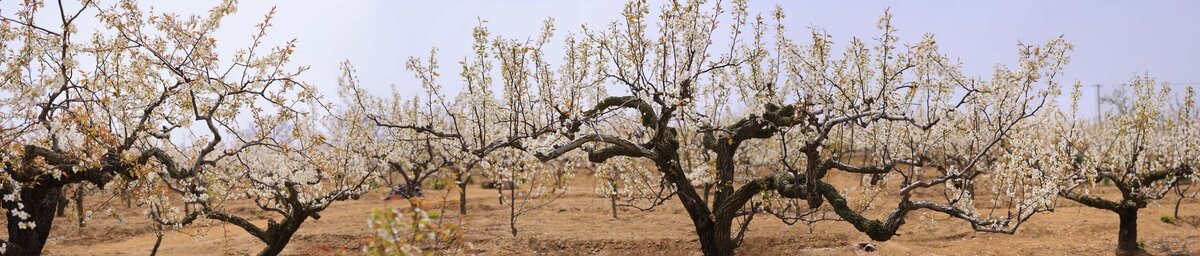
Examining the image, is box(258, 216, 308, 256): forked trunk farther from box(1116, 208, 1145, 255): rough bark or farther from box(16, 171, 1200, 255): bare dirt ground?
box(1116, 208, 1145, 255): rough bark

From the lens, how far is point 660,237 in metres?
13.7

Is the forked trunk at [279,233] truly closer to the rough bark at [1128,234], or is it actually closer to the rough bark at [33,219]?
the rough bark at [33,219]

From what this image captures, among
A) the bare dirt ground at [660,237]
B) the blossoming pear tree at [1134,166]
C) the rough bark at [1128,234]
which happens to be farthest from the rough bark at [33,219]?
the rough bark at [1128,234]

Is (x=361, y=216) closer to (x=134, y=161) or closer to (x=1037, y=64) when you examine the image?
(x=134, y=161)

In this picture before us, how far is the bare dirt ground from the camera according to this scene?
1311cm

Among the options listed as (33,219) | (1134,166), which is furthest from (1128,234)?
→ (33,219)

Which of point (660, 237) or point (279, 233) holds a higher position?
point (279, 233)

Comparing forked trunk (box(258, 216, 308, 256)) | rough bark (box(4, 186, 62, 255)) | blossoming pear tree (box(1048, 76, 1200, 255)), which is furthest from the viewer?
blossoming pear tree (box(1048, 76, 1200, 255))

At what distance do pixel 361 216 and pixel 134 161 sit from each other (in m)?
12.1

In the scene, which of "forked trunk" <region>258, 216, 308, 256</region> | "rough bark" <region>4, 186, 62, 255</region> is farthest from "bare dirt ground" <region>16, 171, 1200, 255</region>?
"rough bark" <region>4, 186, 62, 255</region>

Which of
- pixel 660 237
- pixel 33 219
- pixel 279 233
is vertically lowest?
pixel 660 237

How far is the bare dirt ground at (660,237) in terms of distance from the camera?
13.1 m

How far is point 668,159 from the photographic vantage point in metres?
10.7

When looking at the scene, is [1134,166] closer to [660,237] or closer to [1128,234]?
[1128,234]
